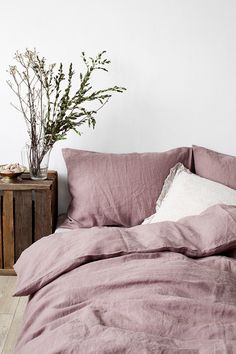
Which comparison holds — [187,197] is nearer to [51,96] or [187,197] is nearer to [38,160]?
[38,160]

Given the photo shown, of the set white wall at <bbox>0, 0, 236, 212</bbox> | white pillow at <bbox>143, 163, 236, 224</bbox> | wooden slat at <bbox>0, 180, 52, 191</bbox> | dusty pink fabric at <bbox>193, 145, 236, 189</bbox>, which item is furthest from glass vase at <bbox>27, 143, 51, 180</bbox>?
dusty pink fabric at <bbox>193, 145, 236, 189</bbox>

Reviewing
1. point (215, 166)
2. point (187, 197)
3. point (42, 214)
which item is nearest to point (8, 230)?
point (42, 214)

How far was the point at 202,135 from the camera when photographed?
3.51m

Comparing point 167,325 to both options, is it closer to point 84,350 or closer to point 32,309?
A: point 84,350

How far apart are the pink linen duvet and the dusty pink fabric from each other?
69cm

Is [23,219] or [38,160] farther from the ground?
[38,160]

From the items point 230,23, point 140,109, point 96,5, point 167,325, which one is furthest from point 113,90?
point 167,325

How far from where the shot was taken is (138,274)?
2.07 meters

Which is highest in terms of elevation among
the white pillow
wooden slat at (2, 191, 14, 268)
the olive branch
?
the olive branch

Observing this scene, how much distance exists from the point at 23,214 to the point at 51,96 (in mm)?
741

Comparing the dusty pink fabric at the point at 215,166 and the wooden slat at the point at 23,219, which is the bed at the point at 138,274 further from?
the wooden slat at the point at 23,219

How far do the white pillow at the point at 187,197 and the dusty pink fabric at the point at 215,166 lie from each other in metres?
0.15

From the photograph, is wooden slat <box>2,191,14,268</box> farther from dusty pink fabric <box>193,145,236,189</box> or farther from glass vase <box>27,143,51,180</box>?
dusty pink fabric <box>193,145,236,189</box>

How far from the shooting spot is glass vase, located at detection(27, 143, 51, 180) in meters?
3.20
